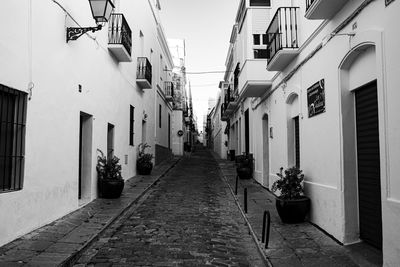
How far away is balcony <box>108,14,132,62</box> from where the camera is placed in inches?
449

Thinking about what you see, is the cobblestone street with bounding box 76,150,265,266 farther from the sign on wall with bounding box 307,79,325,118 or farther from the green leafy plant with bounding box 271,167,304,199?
the sign on wall with bounding box 307,79,325,118

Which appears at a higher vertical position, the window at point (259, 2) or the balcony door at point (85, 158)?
the window at point (259, 2)

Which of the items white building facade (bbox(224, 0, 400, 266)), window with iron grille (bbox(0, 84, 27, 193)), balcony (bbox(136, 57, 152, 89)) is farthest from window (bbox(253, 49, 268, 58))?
window with iron grille (bbox(0, 84, 27, 193))

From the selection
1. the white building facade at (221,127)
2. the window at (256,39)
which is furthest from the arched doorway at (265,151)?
the white building facade at (221,127)

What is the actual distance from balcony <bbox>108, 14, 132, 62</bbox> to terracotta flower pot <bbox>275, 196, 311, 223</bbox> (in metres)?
6.67

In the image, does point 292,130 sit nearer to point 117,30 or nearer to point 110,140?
point 110,140

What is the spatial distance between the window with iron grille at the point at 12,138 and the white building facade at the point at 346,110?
5.16 metres

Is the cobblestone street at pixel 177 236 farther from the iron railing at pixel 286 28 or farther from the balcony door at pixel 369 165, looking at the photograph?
the iron railing at pixel 286 28

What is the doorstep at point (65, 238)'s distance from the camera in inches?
208

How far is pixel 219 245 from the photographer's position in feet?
21.6

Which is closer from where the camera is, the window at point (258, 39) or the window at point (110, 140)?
the window at point (110, 140)

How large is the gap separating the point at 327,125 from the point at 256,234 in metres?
2.39

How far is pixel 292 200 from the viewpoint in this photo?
775 cm

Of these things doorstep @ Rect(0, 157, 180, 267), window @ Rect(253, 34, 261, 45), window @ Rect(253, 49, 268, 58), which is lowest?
doorstep @ Rect(0, 157, 180, 267)
